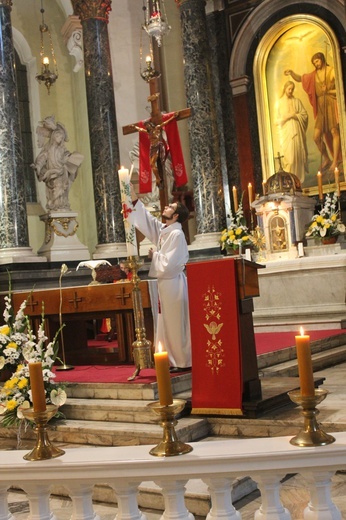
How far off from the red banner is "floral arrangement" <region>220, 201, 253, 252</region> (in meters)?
7.19

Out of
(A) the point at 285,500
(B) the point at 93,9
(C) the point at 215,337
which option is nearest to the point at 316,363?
(C) the point at 215,337

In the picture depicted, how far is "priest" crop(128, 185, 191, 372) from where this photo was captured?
6.75m

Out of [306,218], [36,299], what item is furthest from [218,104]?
[36,299]

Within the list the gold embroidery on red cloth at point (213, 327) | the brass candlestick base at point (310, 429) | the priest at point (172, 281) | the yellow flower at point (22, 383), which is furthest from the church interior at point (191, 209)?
the brass candlestick base at point (310, 429)

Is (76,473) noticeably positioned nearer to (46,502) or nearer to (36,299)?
(46,502)

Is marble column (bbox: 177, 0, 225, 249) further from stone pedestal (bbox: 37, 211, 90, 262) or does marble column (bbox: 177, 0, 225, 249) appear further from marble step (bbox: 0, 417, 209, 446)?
marble step (bbox: 0, 417, 209, 446)

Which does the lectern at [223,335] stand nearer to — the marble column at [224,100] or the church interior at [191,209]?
the church interior at [191,209]

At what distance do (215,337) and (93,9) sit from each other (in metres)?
9.91

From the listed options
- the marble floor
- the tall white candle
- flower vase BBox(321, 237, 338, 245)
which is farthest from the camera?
flower vase BBox(321, 237, 338, 245)

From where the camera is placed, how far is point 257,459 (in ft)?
6.45

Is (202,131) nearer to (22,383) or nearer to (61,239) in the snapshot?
(61,239)

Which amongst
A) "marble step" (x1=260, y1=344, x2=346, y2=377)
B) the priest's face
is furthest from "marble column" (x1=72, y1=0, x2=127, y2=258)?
the priest's face

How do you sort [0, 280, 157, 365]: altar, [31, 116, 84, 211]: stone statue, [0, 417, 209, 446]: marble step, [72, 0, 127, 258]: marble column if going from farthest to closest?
1. [72, 0, 127, 258]: marble column
2. [31, 116, 84, 211]: stone statue
3. [0, 280, 157, 365]: altar
4. [0, 417, 209, 446]: marble step

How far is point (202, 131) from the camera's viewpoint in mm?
13766
